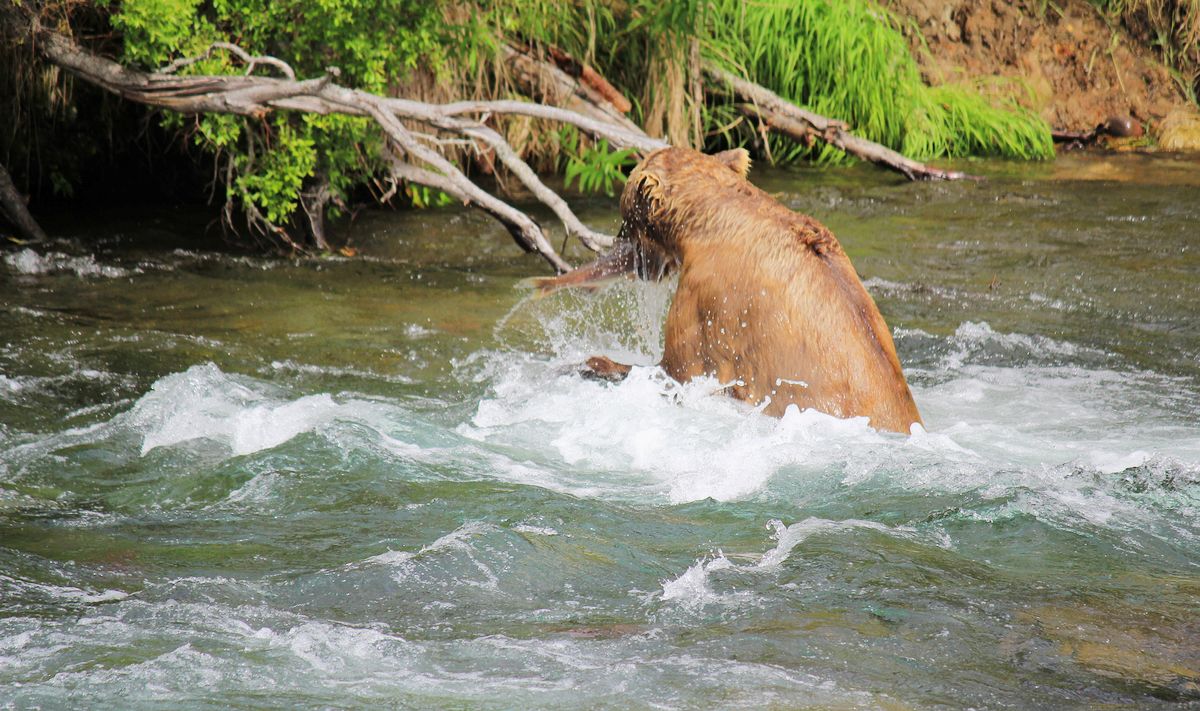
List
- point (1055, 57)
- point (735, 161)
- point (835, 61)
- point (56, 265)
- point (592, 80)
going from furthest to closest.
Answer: point (1055, 57)
point (835, 61)
point (592, 80)
point (56, 265)
point (735, 161)

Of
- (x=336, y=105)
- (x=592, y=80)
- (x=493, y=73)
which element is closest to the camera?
(x=336, y=105)

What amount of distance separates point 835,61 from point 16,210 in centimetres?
660

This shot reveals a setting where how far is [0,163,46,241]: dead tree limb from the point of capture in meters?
7.48

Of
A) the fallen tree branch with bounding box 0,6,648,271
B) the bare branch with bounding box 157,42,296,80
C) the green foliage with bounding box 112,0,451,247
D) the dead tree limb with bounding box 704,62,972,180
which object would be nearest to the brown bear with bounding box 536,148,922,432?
the fallen tree branch with bounding box 0,6,648,271

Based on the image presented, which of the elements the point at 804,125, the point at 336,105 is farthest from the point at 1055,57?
the point at 336,105

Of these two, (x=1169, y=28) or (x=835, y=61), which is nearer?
(x=835, y=61)

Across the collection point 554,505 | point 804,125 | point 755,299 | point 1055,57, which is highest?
point 1055,57

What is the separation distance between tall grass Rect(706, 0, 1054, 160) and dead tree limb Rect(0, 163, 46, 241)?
5.40 metres

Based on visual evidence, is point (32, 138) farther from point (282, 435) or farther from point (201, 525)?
point (201, 525)

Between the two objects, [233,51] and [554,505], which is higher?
[233,51]

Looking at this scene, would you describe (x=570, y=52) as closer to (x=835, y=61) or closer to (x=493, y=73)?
(x=493, y=73)

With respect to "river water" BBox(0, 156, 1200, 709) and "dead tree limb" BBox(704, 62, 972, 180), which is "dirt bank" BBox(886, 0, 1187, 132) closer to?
"dead tree limb" BBox(704, 62, 972, 180)

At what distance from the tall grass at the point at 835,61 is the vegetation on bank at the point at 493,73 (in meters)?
0.02

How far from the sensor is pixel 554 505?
3.83 metres
